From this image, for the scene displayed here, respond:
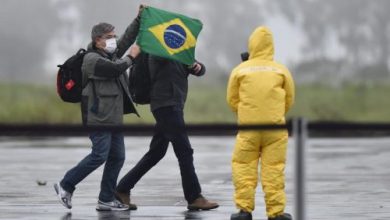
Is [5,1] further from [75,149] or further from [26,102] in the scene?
[75,149]

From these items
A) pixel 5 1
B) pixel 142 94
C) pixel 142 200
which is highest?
pixel 5 1

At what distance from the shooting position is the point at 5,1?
3438 centimetres

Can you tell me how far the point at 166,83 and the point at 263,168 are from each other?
148 cm

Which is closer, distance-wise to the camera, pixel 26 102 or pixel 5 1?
pixel 5 1

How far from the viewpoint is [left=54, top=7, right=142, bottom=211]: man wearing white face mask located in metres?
11.8

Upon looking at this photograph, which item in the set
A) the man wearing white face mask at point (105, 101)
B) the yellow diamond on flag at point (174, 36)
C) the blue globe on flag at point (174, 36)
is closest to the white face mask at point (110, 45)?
the man wearing white face mask at point (105, 101)

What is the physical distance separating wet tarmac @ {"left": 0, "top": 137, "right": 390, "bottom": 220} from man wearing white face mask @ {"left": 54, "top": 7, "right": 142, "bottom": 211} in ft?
0.78

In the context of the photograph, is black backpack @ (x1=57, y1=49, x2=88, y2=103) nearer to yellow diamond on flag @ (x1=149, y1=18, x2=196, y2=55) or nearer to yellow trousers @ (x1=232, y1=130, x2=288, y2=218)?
yellow diamond on flag @ (x1=149, y1=18, x2=196, y2=55)

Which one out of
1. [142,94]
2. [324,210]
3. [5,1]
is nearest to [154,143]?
[142,94]

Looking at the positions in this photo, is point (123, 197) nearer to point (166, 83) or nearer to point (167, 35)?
point (166, 83)

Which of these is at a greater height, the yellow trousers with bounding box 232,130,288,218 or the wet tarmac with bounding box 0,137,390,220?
the yellow trousers with bounding box 232,130,288,218

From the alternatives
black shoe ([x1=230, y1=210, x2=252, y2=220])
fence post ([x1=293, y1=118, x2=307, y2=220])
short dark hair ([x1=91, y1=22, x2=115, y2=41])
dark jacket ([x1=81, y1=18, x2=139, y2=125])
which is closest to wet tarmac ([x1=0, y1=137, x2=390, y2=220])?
black shoe ([x1=230, y1=210, x2=252, y2=220])

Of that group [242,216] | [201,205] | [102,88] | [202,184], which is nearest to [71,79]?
[102,88]

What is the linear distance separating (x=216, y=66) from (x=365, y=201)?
23884mm
